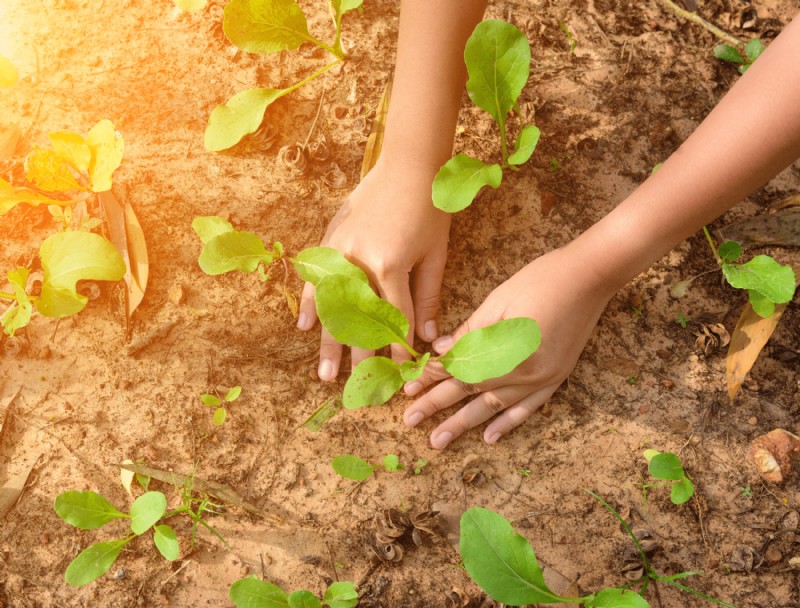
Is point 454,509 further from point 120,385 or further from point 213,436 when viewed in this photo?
point 120,385

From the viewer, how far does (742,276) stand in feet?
4.79

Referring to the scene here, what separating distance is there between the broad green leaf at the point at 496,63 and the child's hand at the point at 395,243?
0.22 metres

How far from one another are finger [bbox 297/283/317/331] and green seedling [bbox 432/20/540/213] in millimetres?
379

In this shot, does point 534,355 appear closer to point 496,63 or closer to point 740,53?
point 496,63

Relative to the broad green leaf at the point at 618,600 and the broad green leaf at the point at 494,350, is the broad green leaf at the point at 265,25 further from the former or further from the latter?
the broad green leaf at the point at 618,600

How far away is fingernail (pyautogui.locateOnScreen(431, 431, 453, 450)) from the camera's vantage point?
4.73 ft

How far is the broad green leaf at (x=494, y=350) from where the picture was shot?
118cm

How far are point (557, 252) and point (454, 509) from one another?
0.64 m

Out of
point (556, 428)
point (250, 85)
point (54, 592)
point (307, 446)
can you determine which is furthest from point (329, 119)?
point (54, 592)

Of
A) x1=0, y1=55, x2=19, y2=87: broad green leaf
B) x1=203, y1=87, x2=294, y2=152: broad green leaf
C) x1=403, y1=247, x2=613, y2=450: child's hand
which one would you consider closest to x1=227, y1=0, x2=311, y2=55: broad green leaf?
x1=203, y1=87, x2=294, y2=152: broad green leaf

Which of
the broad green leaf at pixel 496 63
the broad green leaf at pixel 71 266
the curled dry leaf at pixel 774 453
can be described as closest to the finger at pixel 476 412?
the curled dry leaf at pixel 774 453

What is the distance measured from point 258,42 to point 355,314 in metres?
0.75

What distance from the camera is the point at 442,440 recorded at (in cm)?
144

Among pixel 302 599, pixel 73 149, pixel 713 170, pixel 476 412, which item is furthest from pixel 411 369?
pixel 73 149
